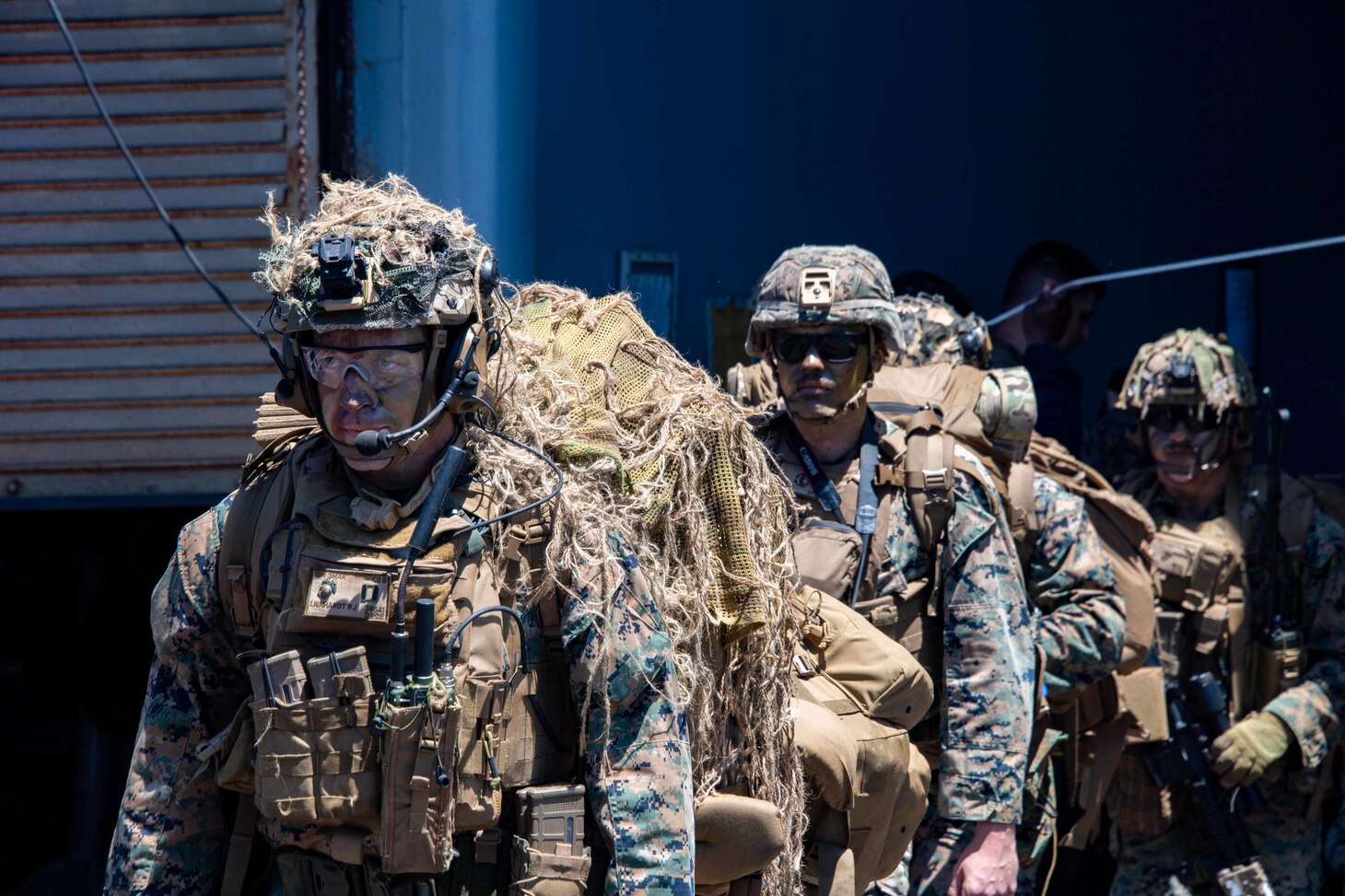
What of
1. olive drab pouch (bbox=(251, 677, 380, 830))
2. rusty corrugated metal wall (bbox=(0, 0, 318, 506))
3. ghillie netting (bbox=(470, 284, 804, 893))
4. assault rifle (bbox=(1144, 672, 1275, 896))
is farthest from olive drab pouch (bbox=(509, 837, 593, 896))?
assault rifle (bbox=(1144, 672, 1275, 896))

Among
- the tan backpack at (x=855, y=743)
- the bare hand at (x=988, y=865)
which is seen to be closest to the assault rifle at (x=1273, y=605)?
the bare hand at (x=988, y=865)

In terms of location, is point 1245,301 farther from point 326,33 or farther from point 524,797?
point 524,797

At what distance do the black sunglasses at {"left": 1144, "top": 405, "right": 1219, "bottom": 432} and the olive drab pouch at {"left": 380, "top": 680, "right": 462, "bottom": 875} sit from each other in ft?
13.4

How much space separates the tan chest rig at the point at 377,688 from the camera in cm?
299

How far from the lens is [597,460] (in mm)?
3393

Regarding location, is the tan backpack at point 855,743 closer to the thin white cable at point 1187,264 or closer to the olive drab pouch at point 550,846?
the olive drab pouch at point 550,846

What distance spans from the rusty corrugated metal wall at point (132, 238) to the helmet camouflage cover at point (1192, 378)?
3151 mm

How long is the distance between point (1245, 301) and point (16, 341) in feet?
21.3

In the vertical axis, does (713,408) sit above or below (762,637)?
above

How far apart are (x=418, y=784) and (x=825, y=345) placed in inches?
85.1

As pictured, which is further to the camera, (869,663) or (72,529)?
(72,529)

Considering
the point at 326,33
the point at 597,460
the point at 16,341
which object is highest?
the point at 326,33

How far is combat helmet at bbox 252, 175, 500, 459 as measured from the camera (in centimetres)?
308

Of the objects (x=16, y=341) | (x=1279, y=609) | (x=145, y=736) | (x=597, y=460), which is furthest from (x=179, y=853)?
(x=1279, y=609)
